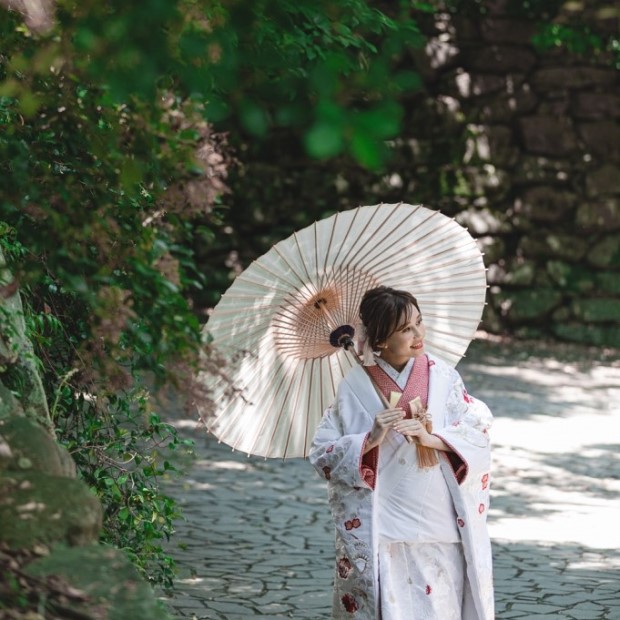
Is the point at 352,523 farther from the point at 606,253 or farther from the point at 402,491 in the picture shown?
the point at 606,253

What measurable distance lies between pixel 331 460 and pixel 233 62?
196cm

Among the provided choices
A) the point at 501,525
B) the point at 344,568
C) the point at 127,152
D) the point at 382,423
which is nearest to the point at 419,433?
the point at 382,423

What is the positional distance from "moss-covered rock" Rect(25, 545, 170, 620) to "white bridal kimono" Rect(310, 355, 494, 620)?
1221mm

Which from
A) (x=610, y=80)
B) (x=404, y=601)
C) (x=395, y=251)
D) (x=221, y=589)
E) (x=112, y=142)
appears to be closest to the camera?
(x=112, y=142)

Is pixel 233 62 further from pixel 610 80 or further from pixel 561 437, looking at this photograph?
pixel 610 80

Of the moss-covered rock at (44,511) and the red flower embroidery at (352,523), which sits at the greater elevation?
the moss-covered rock at (44,511)

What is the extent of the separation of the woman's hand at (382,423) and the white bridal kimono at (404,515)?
0.12 ft

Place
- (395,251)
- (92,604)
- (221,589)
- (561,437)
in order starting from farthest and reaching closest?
(561,437) < (221,589) < (395,251) < (92,604)

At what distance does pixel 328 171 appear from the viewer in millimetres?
13930

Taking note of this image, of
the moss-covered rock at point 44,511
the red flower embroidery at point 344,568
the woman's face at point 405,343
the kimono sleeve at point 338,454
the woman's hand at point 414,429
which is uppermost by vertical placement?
the woman's face at point 405,343

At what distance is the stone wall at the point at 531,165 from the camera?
1346 cm

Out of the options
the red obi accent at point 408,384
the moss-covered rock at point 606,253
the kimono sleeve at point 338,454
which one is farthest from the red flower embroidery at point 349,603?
the moss-covered rock at point 606,253

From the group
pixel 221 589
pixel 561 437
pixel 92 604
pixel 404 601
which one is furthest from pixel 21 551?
pixel 561 437

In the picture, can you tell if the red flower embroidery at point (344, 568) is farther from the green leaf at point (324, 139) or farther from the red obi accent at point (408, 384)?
the green leaf at point (324, 139)
